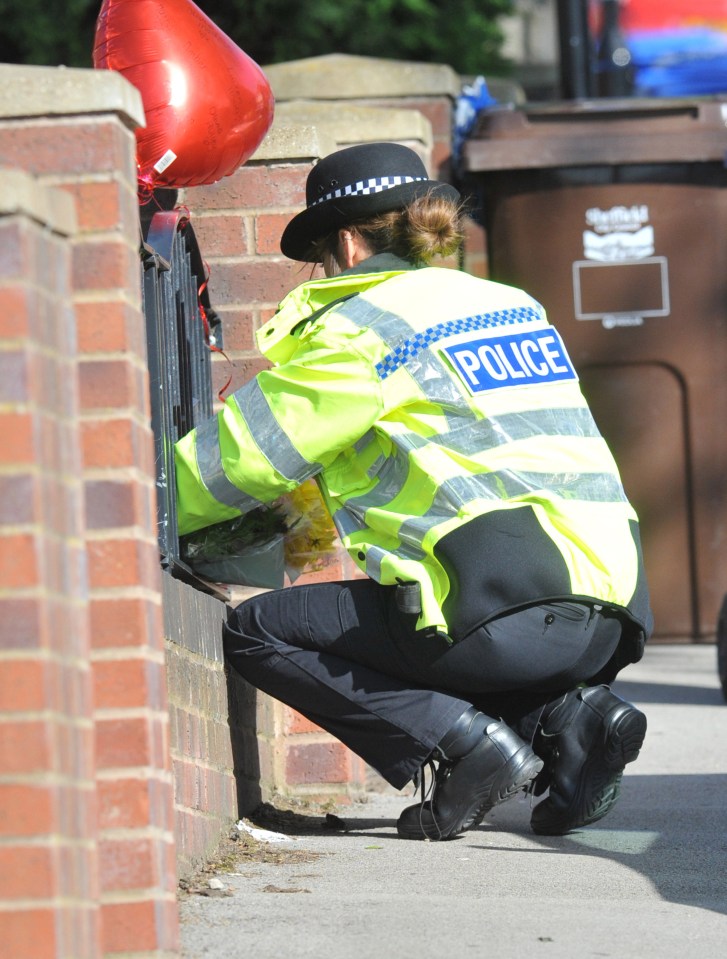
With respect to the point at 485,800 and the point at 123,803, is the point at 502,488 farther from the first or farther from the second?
the point at 123,803

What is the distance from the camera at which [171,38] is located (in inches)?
133

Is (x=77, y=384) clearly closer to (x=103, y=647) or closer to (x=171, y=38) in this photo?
(x=103, y=647)

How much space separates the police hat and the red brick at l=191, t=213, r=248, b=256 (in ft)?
1.40

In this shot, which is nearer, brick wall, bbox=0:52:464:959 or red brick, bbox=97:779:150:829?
brick wall, bbox=0:52:464:959

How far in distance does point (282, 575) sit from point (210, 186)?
3.11ft

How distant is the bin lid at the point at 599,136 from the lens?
6.60 metres

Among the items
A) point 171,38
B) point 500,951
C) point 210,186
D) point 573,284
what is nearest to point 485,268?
point 573,284

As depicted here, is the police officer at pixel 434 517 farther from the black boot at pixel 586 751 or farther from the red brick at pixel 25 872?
the red brick at pixel 25 872

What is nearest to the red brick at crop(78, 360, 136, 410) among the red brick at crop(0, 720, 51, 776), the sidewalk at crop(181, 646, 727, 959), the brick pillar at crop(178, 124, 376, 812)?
the red brick at crop(0, 720, 51, 776)

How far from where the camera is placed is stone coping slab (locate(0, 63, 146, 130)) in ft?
7.20

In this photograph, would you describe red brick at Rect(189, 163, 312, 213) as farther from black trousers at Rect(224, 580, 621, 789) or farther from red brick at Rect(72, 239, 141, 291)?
red brick at Rect(72, 239, 141, 291)

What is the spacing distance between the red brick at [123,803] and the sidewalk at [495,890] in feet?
0.77

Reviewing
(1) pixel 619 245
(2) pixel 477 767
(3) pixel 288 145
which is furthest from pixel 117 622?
(1) pixel 619 245

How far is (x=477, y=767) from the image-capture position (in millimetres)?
3250
